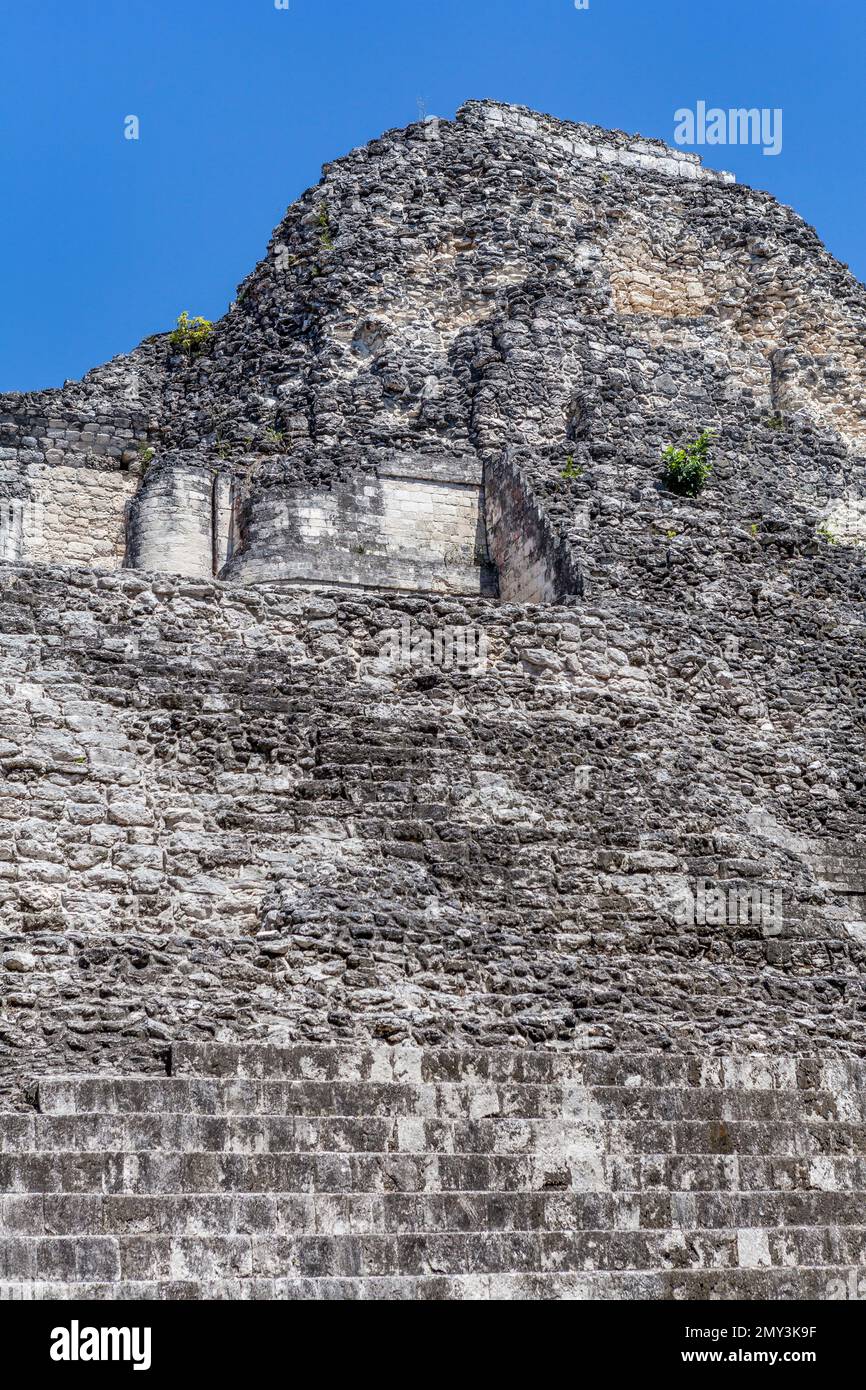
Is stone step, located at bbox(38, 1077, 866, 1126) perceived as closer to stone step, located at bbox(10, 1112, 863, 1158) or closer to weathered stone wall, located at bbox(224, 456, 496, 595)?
stone step, located at bbox(10, 1112, 863, 1158)

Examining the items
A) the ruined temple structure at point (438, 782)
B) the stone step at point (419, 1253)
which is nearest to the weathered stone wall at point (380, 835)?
the ruined temple structure at point (438, 782)

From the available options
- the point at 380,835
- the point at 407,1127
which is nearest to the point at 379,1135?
the point at 407,1127

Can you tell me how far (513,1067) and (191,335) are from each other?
41.0 ft

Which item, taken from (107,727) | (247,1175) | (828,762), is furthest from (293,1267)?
(828,762)

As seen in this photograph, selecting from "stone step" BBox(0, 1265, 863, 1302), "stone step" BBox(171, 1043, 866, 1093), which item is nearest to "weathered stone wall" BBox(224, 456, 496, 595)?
"stone step" BBox(171, 1043, 866, 1093)

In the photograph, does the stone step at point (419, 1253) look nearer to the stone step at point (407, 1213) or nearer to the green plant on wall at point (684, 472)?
the stone step at point (407, 1213)

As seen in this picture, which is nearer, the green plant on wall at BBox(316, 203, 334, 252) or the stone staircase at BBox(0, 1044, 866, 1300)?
the stone staircase at BBox(0, 1044, 866, 1300)

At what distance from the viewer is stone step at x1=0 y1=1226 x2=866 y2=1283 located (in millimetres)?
9648

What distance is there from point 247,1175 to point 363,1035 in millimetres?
1854

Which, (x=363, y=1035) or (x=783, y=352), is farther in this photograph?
(x=783, y=352)

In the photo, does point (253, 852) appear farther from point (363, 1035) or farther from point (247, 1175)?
point (247, 1175)

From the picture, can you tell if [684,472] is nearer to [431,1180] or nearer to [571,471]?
[571,471]

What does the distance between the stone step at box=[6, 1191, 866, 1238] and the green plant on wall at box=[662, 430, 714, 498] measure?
919 centimetres

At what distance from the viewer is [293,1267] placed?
10.0 m
